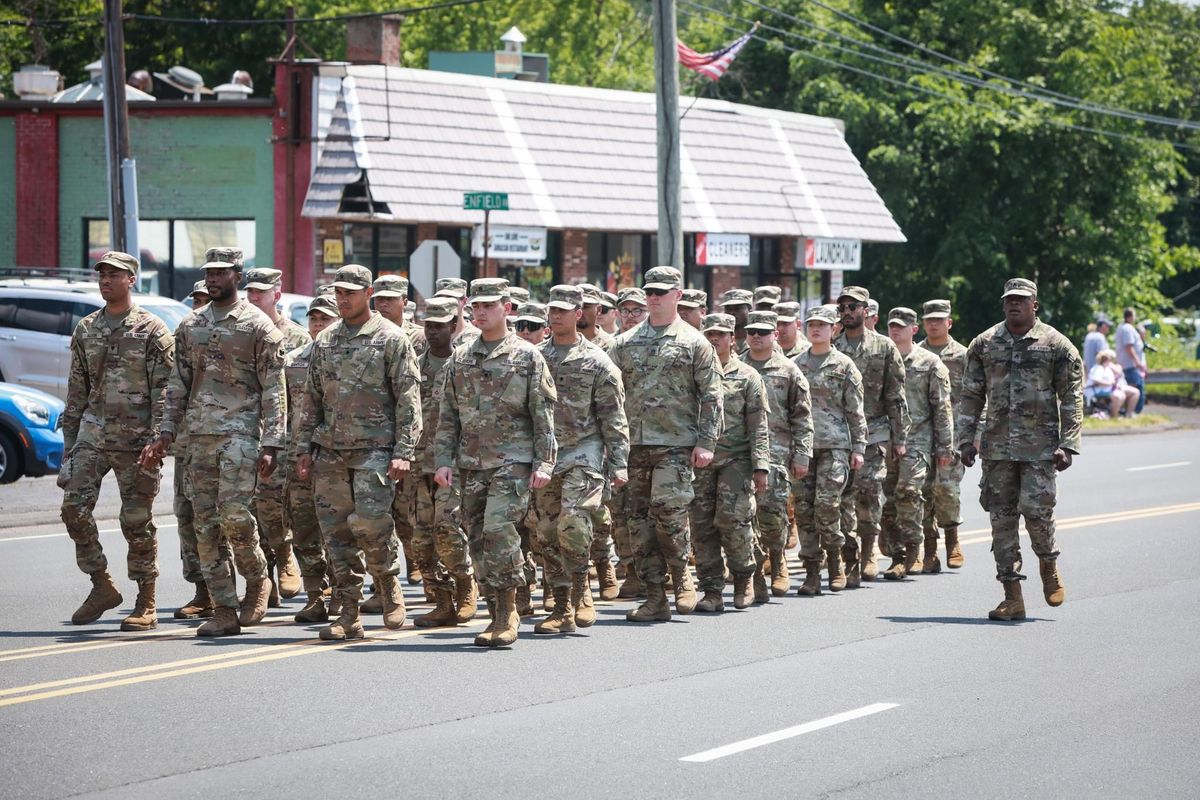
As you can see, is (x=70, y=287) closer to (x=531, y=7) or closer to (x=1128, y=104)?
(x=1128, y=104)

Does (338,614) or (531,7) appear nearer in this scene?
(338,614)

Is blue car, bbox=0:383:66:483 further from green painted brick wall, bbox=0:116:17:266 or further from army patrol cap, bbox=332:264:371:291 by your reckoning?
green painted brick wall, bbox=0:116:17:266

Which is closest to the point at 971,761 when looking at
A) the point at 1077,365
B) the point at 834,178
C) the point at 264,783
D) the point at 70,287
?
the point at 264,783

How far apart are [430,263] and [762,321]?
12.4m

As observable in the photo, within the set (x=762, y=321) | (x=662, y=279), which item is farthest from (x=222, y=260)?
(x=762, y=321)

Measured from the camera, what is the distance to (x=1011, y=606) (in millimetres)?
12617

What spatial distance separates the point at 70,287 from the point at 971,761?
17801mm

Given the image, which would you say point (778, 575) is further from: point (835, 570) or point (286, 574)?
point (286, 574)

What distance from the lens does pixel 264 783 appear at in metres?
7.75

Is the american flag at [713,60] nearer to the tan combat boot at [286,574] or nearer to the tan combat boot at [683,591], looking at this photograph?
the tan combat boot at [286,574]

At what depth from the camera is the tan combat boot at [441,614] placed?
1212cm

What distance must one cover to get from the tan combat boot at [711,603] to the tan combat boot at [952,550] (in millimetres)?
3484

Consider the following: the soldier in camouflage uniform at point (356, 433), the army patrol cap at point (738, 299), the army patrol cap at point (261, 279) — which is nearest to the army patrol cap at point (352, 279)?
the soldier in camouflage uniform at point (356, 433)

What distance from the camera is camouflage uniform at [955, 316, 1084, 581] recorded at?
12727 millimetres
